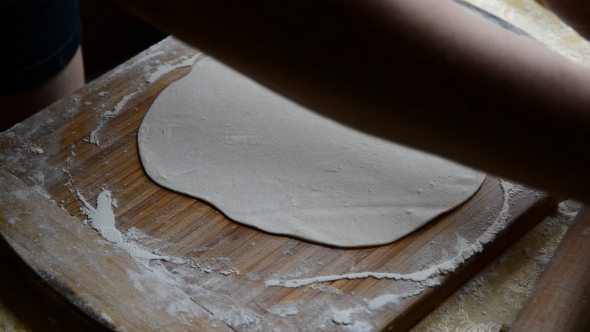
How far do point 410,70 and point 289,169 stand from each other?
46 centimetres

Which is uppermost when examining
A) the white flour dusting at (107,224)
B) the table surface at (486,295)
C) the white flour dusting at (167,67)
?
the table surface at (486,295)

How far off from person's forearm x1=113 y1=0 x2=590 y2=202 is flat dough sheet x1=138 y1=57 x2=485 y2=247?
335 millimetres

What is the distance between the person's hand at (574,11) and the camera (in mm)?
676

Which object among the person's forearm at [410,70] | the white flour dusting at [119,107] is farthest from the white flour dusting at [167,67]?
the person's forearm at [410,70]

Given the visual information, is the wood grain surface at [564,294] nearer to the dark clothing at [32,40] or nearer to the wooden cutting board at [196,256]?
the wooden cutting board at [196,256]

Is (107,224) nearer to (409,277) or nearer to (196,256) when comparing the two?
(196,256)

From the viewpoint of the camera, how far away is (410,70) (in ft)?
1.39

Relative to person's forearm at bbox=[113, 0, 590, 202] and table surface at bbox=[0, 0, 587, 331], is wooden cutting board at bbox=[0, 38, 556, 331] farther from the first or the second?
person's forearm at bbox=[113, 0, 590, 202]

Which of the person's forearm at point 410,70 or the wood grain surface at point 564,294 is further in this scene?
the wood grain surface at point 564,294

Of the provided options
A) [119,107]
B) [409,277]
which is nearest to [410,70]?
[409,277]

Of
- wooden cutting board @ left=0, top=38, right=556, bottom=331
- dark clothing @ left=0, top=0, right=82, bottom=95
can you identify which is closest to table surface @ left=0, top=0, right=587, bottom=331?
wooden cutting board @ left=0, top=38, right=556, bottom=331

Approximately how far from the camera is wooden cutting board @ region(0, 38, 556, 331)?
694 mm

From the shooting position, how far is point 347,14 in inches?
16.1

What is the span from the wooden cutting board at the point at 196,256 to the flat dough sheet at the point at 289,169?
0.9 inches
